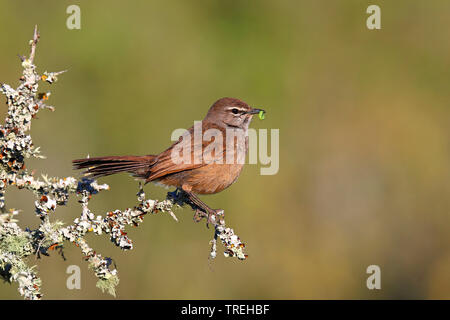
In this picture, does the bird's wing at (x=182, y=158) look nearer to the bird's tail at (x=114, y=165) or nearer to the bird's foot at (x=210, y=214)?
the bird's tail at (x=114, y=165)

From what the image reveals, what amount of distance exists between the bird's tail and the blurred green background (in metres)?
0.68

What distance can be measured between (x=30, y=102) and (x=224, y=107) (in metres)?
2.77

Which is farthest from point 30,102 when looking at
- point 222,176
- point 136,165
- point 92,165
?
point 222,176

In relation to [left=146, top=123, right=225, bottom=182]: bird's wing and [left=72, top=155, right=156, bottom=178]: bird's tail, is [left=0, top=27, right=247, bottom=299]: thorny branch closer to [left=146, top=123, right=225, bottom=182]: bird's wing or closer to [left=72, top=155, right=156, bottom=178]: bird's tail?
[left=72, top=155, right=156, bottom=178]: bird's tail

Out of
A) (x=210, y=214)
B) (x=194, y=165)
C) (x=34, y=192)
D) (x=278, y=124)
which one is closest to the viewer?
(x=34, y=192)

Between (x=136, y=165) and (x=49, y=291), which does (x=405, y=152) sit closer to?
(x=136, y=165)

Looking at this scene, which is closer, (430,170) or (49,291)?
(49,291)

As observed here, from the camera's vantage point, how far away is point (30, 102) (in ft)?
9.47

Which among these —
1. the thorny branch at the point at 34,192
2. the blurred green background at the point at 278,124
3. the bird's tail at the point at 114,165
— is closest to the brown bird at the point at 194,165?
the bird's tail at the point at 114,165

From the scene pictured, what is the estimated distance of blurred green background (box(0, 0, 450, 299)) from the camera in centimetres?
560

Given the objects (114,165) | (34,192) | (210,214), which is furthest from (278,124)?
(34,192)

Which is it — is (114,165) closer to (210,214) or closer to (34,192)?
(210,214)

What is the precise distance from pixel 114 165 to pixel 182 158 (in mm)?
632

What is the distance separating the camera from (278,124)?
6.17 m
